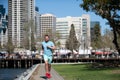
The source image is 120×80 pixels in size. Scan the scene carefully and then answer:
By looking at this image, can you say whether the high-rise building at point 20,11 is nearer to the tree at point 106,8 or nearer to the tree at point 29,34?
the tree at point 29,34

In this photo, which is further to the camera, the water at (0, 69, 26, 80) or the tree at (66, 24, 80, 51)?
the tree at (66, 24, 80, 51)

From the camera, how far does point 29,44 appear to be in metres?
138

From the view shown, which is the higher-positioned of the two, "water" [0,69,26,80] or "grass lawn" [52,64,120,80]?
"grass lawn" [52,64,120,80]

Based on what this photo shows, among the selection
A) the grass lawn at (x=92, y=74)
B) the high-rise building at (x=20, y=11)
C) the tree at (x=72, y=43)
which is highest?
the high-rise building at (x=20, y=11)

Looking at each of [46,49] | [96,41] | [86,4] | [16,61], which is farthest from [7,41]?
[46,49]

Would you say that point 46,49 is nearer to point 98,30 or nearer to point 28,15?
point 98,30

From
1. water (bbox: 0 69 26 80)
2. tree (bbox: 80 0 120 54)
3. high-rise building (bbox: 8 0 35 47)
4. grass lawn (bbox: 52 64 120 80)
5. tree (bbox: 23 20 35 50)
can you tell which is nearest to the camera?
grass lawn (bbox: 52 64 120 80)

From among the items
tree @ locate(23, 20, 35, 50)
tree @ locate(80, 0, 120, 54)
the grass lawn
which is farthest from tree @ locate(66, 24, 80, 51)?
the grass lawn

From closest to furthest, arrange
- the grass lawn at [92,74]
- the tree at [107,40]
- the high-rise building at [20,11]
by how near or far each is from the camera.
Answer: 1. the grass lawn at [92,74]
2. the tree at [107,40]
3. the high-rise building at [20,11]

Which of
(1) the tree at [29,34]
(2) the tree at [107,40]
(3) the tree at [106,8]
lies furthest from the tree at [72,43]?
(3) the tree at [106,8]

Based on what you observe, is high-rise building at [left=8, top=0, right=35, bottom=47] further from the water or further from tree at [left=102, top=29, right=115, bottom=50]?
the water

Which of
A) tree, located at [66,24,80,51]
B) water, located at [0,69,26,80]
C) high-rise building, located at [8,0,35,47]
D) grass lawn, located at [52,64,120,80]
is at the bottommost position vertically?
water, located at [0,69,26,80]

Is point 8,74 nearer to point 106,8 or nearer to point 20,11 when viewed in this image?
point 106,8

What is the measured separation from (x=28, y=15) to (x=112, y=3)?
160 meters
